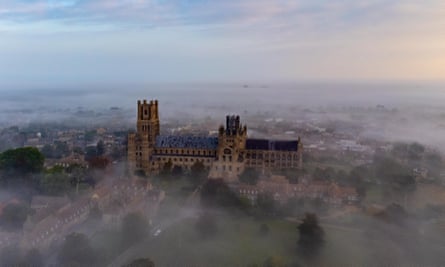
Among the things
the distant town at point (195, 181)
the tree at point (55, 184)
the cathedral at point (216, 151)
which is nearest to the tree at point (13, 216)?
the distant town at point (195, 181)

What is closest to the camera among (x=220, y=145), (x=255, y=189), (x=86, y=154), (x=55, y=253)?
(x=55, y=253)

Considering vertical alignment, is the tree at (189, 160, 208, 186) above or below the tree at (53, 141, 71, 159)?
above

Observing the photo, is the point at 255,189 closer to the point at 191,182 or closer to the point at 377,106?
the point at 191,182

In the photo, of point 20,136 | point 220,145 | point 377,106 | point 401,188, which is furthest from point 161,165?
point 377,106

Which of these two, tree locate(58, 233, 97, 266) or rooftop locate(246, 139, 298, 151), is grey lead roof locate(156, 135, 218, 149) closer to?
rooftop locate(246, 139, 298, 151)

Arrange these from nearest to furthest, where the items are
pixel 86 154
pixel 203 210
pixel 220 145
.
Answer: pixel 203 210 < pixel 220 145 < pixel 86 154

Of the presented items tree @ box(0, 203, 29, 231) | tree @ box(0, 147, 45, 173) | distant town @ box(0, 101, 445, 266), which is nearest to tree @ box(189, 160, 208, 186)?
distant town @ box(0, 101, 445, 266)

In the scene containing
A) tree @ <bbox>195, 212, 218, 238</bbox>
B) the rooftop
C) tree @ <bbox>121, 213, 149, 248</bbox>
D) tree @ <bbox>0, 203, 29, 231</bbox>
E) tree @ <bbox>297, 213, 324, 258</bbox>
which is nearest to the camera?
tree @ <bbox>297, 213, 324, 258</bbox>

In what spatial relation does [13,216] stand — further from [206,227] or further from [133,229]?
[206,227]
